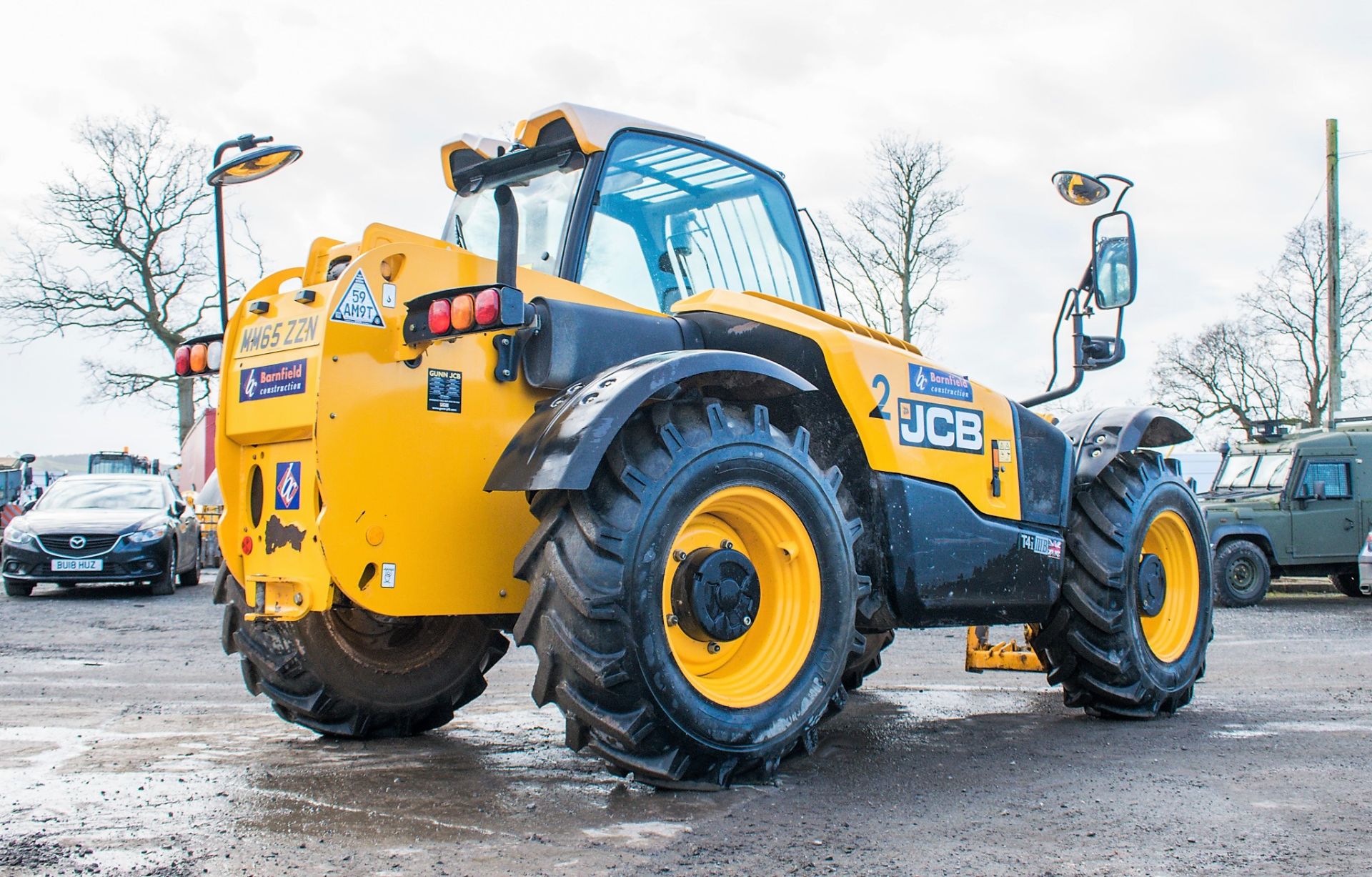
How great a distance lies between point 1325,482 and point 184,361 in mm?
16574

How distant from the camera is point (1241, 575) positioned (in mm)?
16859

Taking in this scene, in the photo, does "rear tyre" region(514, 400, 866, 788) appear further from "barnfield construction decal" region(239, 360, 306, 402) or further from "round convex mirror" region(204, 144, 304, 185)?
"round convex mirror" region(204, 144, 304, 185)

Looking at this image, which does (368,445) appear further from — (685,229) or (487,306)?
(685,229)

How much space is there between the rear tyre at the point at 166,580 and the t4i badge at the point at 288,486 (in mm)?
13198

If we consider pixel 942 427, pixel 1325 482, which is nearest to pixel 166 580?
pixel 942 427

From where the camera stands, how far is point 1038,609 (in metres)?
6.04

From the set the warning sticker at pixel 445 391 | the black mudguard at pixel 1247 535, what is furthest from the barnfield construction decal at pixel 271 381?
the black mudguard at pixel 1247 535

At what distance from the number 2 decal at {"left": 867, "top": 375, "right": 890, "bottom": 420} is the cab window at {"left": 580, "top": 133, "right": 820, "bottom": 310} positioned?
0.82m

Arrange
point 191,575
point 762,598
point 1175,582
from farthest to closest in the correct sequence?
point 191,575
point 1175,582
point 762,598

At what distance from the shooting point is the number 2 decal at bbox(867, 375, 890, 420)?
519 centimetres

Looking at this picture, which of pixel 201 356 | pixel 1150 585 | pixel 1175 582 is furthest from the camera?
pixel 1175 582

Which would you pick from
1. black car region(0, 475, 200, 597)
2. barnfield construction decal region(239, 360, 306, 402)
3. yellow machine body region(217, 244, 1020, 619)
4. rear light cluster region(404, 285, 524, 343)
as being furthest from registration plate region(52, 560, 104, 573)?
rear light cluster region(404, 285, 524, 343)

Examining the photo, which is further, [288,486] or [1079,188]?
[1079,188]

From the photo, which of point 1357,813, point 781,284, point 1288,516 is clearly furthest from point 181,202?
point 1357,813
